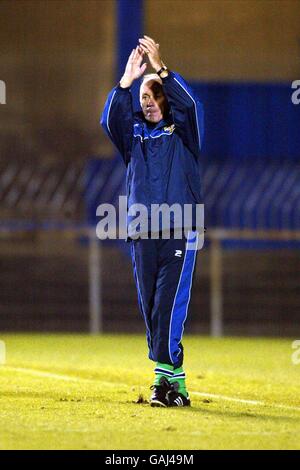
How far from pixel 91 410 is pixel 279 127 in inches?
566

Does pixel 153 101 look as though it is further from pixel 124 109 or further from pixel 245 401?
pixel 245 401

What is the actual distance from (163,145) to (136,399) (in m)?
1.65

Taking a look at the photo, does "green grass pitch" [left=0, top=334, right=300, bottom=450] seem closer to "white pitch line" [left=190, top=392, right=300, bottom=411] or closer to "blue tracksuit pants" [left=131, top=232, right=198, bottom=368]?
"white pitch line" [left=190, top=392, right=300, bottom=411]

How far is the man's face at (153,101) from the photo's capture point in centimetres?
793

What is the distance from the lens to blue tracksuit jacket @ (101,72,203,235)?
7.86 meters

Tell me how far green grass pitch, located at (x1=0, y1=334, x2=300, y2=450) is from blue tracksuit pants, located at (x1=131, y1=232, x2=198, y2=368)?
0.39m

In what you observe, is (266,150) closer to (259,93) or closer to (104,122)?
(259,93)

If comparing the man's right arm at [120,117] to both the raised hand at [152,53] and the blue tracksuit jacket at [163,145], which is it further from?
the raised hand at [152,53]

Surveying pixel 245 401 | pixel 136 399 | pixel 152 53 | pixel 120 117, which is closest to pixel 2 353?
pixel 136 399

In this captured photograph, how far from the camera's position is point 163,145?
26.0 feet

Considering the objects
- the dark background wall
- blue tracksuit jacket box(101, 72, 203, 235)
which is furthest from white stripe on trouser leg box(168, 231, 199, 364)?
the dark background wall

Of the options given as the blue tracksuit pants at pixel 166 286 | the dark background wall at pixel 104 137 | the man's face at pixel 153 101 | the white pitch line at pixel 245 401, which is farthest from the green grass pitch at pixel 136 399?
the dark background wall at pixel 104 137
